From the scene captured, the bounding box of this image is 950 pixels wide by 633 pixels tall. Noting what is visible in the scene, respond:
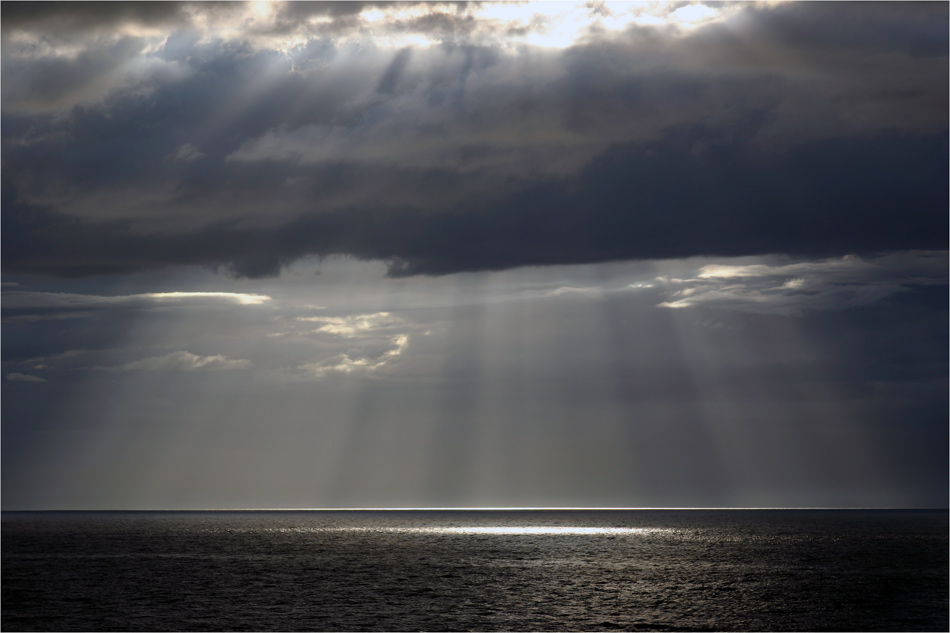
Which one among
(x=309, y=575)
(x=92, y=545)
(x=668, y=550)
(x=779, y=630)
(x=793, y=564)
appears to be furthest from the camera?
(x=92, y=545)

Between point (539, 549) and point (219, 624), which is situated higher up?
point (219, 624)

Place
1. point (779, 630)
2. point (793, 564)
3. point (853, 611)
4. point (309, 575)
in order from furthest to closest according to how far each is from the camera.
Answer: point (793, 564) → point (309, 575) → point (853, 611) → point (779, 630)

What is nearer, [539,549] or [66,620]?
[66,620]

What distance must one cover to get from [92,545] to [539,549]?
86.8m

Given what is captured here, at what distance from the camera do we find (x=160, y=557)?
13375 centimetres

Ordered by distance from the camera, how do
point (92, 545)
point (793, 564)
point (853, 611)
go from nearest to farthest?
point (853, 611), point (793, 564), point (92, 545)

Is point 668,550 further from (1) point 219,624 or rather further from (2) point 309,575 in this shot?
(1) point 219,624

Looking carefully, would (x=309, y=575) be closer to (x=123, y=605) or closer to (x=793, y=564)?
A: (x=123, y=605)

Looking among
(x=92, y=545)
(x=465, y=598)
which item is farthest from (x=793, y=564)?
(x=92, y=545)

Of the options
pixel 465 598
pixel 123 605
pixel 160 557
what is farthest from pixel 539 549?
pixel 123 605

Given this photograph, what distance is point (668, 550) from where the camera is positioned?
158m

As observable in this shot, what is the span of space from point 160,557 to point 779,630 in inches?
3926

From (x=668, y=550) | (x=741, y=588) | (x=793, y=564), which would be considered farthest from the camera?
(x=668, y=550)

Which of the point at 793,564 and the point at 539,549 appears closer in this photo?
the point at 793,564
